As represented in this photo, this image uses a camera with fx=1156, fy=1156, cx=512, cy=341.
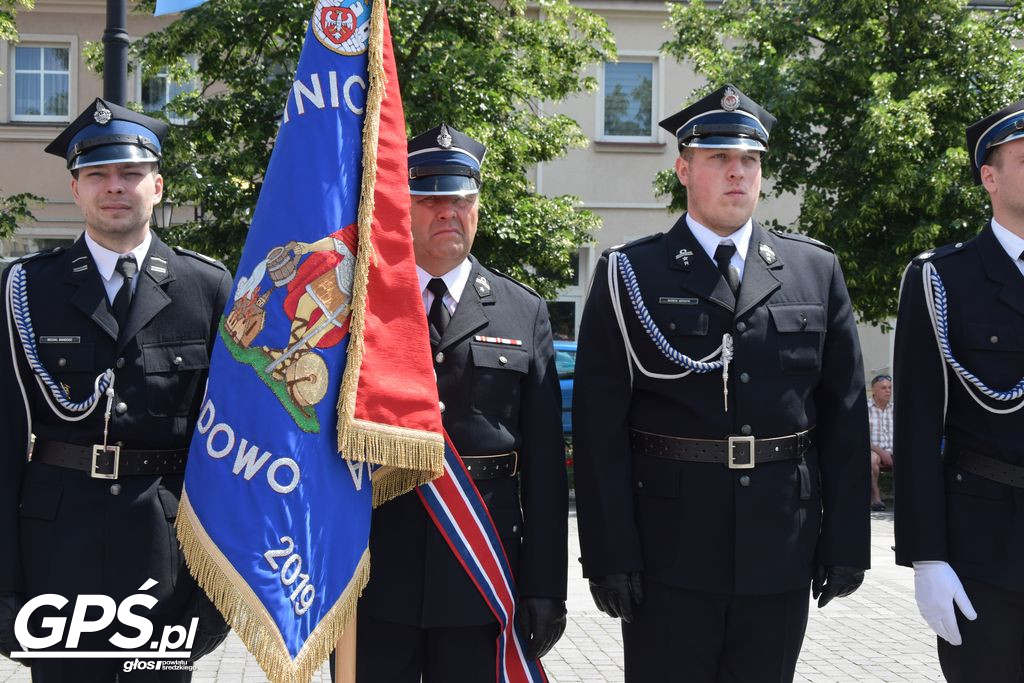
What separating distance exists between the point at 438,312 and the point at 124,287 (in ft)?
3.39

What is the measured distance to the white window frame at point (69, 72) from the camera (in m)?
19.3

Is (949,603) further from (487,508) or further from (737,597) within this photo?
(487,508)

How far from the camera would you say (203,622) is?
3611 millimetres

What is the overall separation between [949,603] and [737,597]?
0.62 m

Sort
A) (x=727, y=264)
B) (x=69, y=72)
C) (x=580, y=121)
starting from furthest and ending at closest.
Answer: (x=580, y=121), (x=69, y=72), (x=727, y=264)

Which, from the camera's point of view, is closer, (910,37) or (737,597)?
(737,597)

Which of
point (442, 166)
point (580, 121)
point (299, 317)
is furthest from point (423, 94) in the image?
point (299, 317)

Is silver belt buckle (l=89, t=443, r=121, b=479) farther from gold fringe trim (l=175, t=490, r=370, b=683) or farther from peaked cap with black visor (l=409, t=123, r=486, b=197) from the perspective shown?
peaked cap with black visor (l=409, t=123, r=486, b=197)

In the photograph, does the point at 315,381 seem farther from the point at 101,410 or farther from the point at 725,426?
the point at 725,426

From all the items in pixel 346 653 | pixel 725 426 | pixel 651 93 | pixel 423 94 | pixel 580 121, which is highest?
pixel 651 93

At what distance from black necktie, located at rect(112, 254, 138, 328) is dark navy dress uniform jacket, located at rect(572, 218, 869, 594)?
1478mm

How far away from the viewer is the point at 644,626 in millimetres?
3604

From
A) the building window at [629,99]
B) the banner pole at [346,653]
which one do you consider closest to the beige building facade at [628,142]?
the building window at [629,99]

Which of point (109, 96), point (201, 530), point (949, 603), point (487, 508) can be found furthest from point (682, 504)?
point (109, 96)
